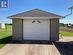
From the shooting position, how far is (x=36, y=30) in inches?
875

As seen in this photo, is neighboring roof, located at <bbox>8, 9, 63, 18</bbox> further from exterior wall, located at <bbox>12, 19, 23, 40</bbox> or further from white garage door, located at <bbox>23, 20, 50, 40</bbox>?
white garage door, located at <bbox>23, 20, 50, 40</bbox>

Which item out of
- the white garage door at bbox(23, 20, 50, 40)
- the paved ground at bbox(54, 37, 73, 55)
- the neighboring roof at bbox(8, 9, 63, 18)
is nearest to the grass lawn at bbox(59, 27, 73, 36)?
the white garage door at bbox(23, 20, 50, 40)

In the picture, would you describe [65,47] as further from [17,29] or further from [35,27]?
[17,29]

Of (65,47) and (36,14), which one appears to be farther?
(36,14)

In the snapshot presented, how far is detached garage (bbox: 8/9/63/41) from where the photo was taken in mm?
21703

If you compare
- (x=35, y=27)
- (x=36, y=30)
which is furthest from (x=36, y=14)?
(x=36, y=30)

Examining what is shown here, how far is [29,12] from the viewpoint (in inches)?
885

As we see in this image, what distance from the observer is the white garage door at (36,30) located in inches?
867

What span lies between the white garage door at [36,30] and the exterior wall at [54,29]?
1.18 ft

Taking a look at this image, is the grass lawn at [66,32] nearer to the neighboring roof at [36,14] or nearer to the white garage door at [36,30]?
the white garage door at [36,30]

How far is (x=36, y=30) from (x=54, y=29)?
81.1 inches

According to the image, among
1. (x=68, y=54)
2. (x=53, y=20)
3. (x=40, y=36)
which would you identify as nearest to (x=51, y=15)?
(x=53, y=20)

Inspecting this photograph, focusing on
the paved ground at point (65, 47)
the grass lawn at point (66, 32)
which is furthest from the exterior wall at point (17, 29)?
the grass lawn at point (66, 32)

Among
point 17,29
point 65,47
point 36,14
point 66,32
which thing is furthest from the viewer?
point 66,32
